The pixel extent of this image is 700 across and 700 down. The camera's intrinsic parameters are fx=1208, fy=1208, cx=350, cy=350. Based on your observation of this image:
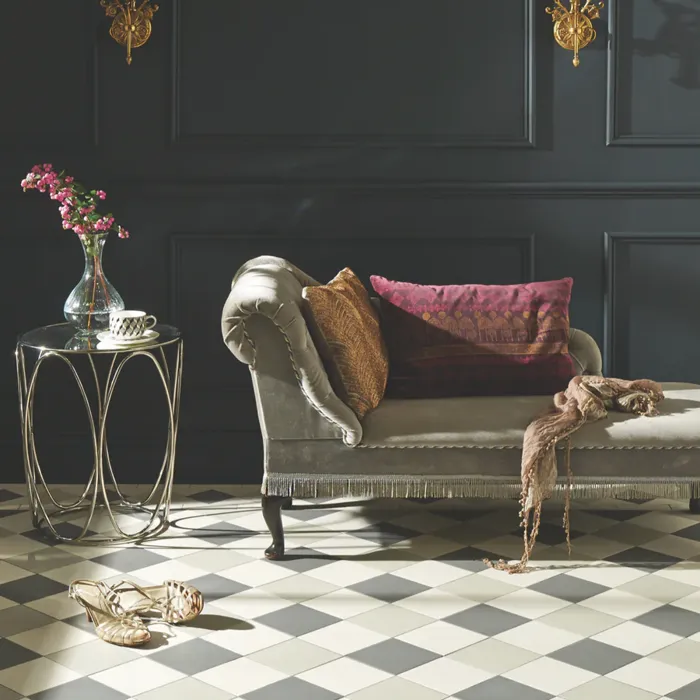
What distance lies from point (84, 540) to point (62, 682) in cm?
98

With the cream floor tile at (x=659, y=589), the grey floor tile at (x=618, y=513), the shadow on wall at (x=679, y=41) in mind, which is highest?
the shadow on wall at (x=679, y=41)

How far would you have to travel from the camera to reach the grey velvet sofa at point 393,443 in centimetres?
355

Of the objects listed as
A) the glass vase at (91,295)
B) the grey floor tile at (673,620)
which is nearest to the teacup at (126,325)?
the glass vase at (91,295)

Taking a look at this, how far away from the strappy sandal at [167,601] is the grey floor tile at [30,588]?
23 centimetres

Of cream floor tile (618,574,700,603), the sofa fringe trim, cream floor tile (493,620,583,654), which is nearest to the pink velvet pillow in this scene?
the sofa fringe trim

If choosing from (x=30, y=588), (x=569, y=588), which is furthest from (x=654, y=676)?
(x=30, y=588)

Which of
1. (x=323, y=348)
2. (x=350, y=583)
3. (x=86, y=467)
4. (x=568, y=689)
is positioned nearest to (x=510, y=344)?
(x=323, y=348)

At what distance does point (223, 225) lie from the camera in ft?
14.4

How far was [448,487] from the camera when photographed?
3604mm

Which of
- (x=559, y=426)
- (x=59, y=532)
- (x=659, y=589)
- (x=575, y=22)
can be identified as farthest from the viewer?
(x=575, y=22)

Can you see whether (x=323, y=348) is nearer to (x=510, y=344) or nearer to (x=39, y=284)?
(x=510, y=344)

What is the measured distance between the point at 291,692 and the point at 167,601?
549mm

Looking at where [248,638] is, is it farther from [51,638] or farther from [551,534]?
[551,534]

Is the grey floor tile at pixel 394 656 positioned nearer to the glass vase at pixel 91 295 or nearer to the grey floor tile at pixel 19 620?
the grey floor tile at pixel 19 620
